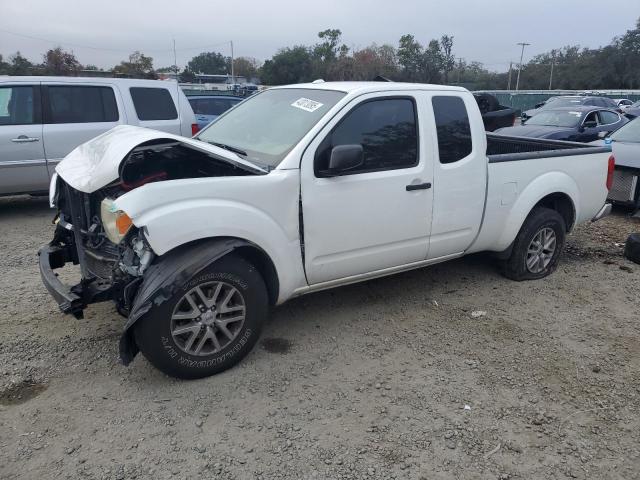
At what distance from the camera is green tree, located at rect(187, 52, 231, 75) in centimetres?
7362

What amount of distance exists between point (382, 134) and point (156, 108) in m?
5.18

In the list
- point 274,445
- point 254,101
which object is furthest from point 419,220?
point 274,445

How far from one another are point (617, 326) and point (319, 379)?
2663 millimetres

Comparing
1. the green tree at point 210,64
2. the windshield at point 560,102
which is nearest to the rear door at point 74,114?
the windshield at point 560,102

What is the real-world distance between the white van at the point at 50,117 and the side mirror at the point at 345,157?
5.12 metres

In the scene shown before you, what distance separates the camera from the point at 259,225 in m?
3.48

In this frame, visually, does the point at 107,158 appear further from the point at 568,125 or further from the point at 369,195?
the point at 568,125

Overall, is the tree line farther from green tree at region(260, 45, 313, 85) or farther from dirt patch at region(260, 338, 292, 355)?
dirt patch at region(260, 338, 292, 355)

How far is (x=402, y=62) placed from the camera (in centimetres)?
3953

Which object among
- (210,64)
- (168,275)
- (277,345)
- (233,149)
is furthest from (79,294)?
(210,64)

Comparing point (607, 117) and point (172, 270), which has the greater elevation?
point (607, 117)

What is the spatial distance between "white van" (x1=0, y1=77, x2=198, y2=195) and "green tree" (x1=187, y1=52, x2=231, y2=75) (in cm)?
6898

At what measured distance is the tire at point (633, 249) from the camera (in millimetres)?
6004

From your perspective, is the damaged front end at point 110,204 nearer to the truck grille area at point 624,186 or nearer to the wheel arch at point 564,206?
the wheel arch at point 564,206
